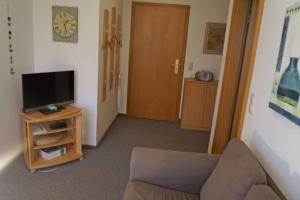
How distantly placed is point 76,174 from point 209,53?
3018 mm

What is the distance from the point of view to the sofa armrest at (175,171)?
1.81m

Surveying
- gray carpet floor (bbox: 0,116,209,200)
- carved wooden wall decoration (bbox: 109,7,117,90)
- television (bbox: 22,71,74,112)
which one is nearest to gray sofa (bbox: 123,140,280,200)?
gray carpet floor (bbox: 0,116,209,200)

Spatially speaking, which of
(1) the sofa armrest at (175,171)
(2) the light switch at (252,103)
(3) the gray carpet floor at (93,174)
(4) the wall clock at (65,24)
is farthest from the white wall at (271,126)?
(4) the wall clock at (65,24)

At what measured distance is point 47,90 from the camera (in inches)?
106

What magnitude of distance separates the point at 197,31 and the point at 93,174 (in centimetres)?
297

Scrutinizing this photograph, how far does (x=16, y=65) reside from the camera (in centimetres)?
273

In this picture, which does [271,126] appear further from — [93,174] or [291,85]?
[93,174]

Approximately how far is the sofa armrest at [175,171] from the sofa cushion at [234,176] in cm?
12

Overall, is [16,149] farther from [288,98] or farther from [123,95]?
[288,98]

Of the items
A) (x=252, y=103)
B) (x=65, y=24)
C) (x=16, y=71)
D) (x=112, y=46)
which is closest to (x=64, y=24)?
(x=65, y=24)

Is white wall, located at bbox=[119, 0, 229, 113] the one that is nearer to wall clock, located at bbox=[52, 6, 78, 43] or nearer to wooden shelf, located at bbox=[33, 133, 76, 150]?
wall clock, located at bbox=[52, 6, 78, 43]

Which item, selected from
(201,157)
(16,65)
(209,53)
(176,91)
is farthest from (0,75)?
(209,53)

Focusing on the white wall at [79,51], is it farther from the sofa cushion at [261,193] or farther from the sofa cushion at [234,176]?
the sofa cushion at [261,193]

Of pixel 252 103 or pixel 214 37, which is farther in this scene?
pixel 214 37
